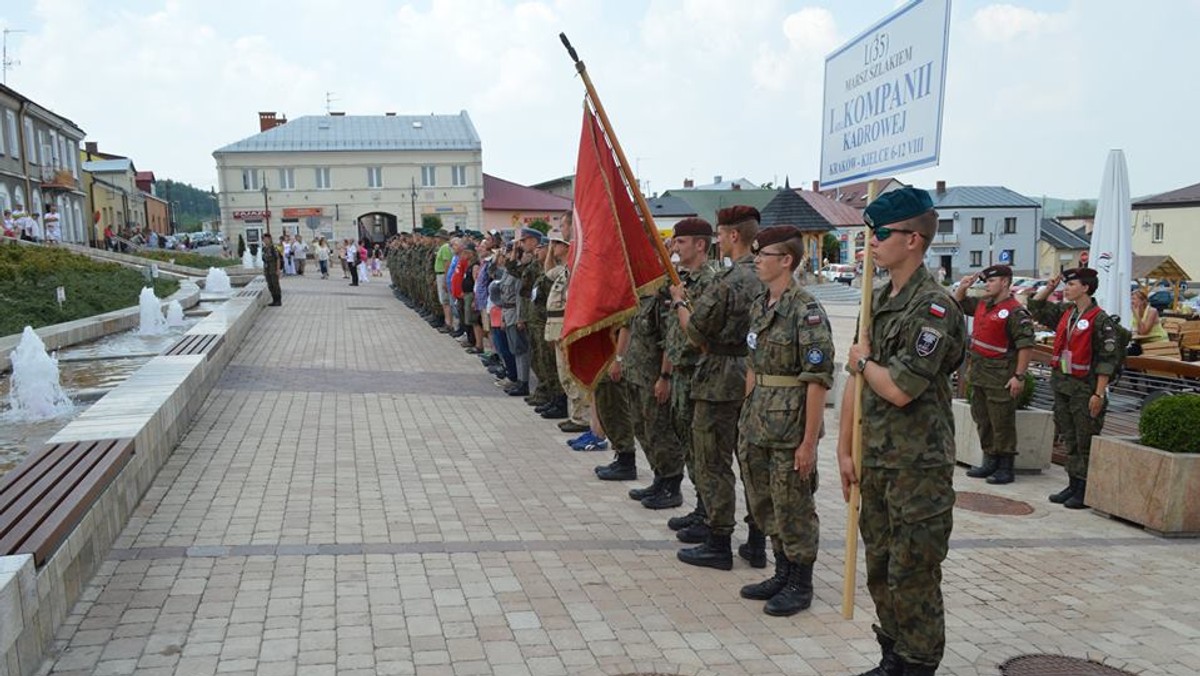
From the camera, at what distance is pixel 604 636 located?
4.28 m

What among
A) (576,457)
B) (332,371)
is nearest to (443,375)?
(332,371)

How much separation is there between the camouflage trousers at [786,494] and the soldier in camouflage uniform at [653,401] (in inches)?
54.0

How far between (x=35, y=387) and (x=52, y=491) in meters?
4.12

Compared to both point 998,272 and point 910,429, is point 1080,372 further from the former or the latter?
point 910,429

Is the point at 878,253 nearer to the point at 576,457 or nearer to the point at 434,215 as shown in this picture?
the point at 576,457

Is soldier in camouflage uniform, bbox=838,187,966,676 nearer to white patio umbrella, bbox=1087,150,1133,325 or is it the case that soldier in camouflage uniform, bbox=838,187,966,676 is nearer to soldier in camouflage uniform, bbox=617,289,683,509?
soldier in camouflage uniform, bbox=617,289,683,509

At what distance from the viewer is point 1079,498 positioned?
23.7ft

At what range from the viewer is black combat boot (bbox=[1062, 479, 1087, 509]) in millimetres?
7145

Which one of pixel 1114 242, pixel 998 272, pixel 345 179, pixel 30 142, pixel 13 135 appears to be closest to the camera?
pixel 998 272

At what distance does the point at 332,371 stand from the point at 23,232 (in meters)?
23.3

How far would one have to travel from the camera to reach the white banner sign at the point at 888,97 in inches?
161

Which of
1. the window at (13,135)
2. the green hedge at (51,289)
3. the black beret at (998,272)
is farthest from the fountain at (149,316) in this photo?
the window at (13,135)

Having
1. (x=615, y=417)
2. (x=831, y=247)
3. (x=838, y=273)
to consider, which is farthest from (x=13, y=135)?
(x=831, y=247)

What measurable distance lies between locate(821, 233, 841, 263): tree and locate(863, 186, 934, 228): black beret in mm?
69114
